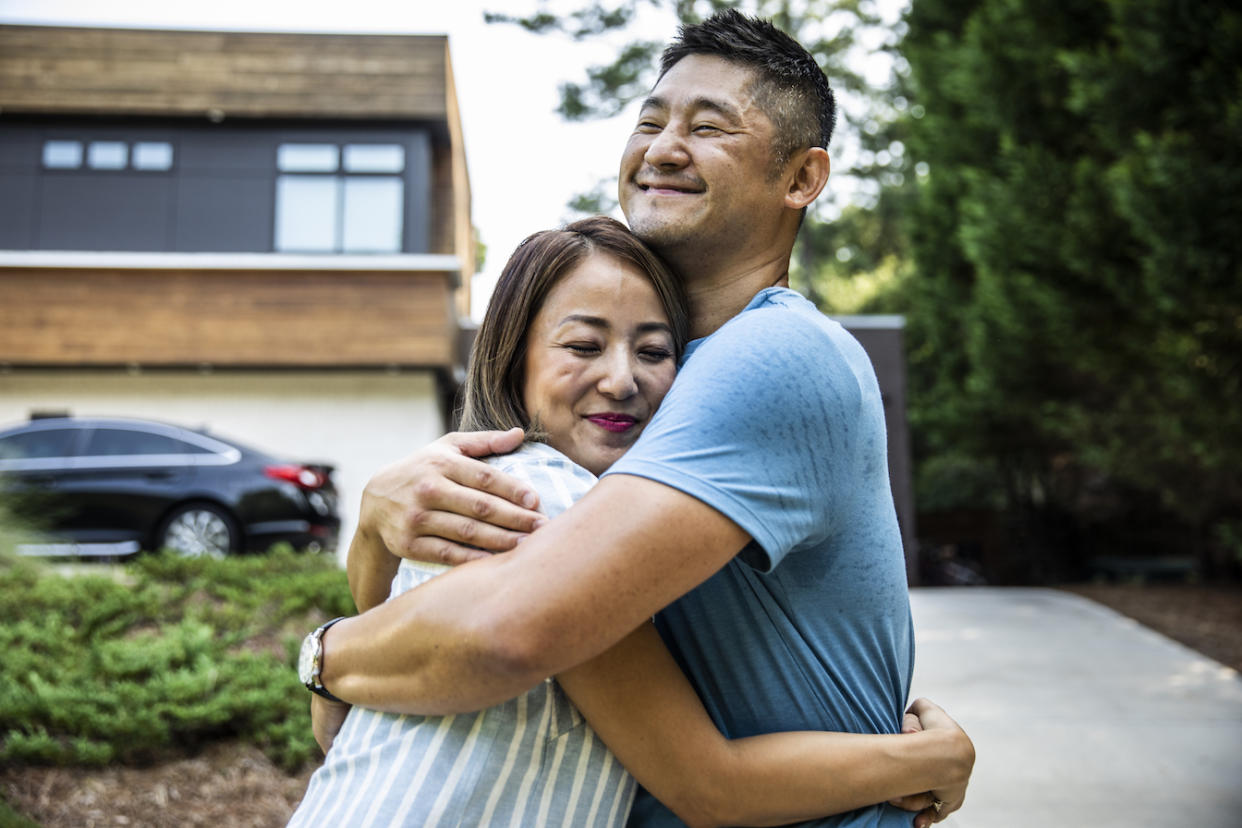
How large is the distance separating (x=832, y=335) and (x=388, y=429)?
45.5 ft

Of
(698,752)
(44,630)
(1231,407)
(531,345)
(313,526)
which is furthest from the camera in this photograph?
(313,526)

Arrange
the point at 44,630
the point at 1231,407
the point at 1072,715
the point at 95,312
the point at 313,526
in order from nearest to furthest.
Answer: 1. the point at 44,630
2. the point at 1072,715
3. the point at 1231,407
4. the point at 313,526
5. the point at 95,312

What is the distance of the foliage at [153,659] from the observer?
515cm

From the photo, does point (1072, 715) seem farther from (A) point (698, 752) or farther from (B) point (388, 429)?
(B) point (388, 429)

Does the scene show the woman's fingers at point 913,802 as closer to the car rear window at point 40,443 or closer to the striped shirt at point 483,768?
the striped shirt at point 483,768

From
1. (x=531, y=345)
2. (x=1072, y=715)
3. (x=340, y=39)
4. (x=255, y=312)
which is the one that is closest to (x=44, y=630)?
(x=531, y=345)

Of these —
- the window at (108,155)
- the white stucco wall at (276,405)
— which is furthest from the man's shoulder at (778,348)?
the window at (108,155)

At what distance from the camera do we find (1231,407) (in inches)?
360

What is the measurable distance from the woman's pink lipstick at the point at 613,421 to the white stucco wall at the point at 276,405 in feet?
43.6

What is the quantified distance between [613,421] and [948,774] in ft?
2.29

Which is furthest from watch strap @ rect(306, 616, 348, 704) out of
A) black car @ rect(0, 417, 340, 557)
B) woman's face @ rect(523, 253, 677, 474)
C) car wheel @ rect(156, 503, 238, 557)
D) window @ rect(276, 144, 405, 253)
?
window @ rect(276, 144, 405, 253)

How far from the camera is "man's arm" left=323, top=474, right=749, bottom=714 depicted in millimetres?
1224

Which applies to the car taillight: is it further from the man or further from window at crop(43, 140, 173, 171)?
the man

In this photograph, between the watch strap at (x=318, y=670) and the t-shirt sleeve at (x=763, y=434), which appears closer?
the t-shirt sleeve at (x=763, y=434)
